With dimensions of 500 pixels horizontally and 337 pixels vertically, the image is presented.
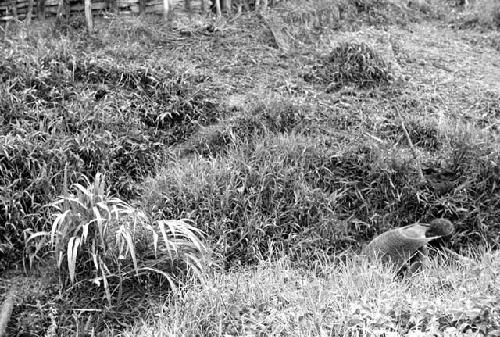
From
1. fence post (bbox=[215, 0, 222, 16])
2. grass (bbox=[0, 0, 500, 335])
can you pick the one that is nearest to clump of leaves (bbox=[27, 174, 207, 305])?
grass (bbox=[0, 0, 500, 335])

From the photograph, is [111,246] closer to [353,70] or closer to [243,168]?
[243,168]

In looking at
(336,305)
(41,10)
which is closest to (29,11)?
(41,10)

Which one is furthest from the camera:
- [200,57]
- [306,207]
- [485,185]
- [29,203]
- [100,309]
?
[200,57]

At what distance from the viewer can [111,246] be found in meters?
4.01

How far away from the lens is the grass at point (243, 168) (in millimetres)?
3666

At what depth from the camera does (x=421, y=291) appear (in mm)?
3658

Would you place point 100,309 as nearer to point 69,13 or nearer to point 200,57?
point 200,57

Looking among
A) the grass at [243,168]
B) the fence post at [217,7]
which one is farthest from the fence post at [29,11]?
the fence post at [217,7]

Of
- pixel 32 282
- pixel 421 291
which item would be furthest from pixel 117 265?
pixel 421 291

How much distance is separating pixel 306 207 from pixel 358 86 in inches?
91.5

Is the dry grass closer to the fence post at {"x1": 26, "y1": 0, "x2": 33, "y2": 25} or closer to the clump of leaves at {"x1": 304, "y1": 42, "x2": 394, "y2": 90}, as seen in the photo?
the clump of leaves at {"x1": 304, "y1": 42, "x2": 394, "y2": 90}

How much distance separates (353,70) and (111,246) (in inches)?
155

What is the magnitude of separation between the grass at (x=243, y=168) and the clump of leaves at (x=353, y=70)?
21mm

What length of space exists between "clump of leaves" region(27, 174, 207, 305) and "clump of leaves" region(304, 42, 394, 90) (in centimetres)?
327
